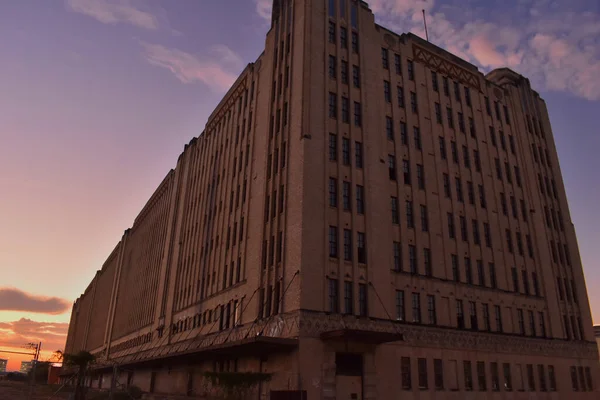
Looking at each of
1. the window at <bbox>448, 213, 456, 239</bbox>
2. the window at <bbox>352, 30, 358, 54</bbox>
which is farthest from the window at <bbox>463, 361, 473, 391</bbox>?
the window at <bbox>352, 30, 358, 54</bbox>

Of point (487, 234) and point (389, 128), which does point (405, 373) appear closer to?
point (487, 234)

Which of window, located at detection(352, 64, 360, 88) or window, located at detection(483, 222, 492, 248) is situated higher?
window, located at detection(352, 64, 360, 88)

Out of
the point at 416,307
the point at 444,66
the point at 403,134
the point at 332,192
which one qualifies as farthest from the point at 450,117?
the point at 416,307

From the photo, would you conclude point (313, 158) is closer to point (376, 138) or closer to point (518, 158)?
point (376, 138)

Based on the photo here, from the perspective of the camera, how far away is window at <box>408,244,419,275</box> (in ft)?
131

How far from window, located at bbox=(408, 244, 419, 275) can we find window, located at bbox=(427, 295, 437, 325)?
252 cm

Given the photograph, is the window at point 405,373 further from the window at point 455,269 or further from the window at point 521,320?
the window at point 521,320

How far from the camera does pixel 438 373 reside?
124 feet

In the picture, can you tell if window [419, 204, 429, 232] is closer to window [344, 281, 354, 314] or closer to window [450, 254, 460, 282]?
window [450, 254, 460, 282]

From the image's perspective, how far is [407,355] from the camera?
36.2m

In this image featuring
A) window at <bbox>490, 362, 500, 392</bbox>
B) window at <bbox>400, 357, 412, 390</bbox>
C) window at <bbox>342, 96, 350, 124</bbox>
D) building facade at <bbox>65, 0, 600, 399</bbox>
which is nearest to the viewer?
building facade at <bbox>65, 0, 600, 399</bbox>

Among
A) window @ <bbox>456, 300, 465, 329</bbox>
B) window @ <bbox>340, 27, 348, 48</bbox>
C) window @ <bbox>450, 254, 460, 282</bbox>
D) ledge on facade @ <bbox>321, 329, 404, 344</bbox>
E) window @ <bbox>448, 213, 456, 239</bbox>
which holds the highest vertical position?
window @ <bbox>340, 27, 348, 48</bbox>

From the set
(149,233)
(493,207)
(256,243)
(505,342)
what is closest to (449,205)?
(493,207)

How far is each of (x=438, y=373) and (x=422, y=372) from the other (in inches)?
72.9
